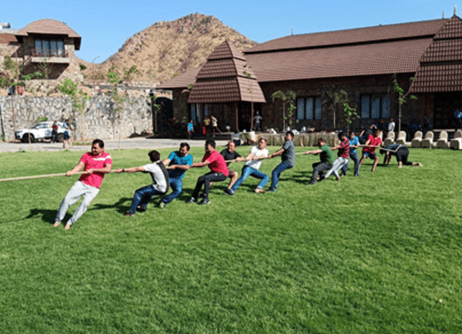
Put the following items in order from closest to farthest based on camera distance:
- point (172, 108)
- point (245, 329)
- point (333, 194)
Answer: point (245, 329) → point (333, 194) → point (172, 108)

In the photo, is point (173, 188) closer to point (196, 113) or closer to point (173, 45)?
point (196, 113)

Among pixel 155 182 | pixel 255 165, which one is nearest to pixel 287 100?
pixel 255 165

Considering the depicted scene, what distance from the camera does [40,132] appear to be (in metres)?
31.6

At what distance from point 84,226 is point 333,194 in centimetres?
638

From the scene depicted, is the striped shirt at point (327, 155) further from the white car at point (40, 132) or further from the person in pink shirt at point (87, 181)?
the white car at point (40, 132)

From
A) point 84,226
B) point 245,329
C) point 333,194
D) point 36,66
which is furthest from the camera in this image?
point 36,66

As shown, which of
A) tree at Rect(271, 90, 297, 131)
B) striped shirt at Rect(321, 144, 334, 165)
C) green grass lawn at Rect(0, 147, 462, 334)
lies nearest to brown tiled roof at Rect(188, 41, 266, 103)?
tree at Rect(271, 90, 297, 131)

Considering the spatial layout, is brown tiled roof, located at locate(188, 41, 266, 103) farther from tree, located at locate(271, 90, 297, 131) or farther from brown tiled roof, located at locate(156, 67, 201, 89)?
brown tiled roof, located at locate(156, 67, 201, 89)

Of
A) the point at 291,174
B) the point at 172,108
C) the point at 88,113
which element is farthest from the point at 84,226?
the point at 172,108

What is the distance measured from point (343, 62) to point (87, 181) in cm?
2768

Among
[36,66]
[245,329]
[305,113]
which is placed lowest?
[245,329]

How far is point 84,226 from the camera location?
8.23 meters

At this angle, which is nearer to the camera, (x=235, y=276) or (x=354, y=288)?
(x=354, y=288)

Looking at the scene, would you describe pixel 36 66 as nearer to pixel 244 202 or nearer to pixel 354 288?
pixel 244 202
